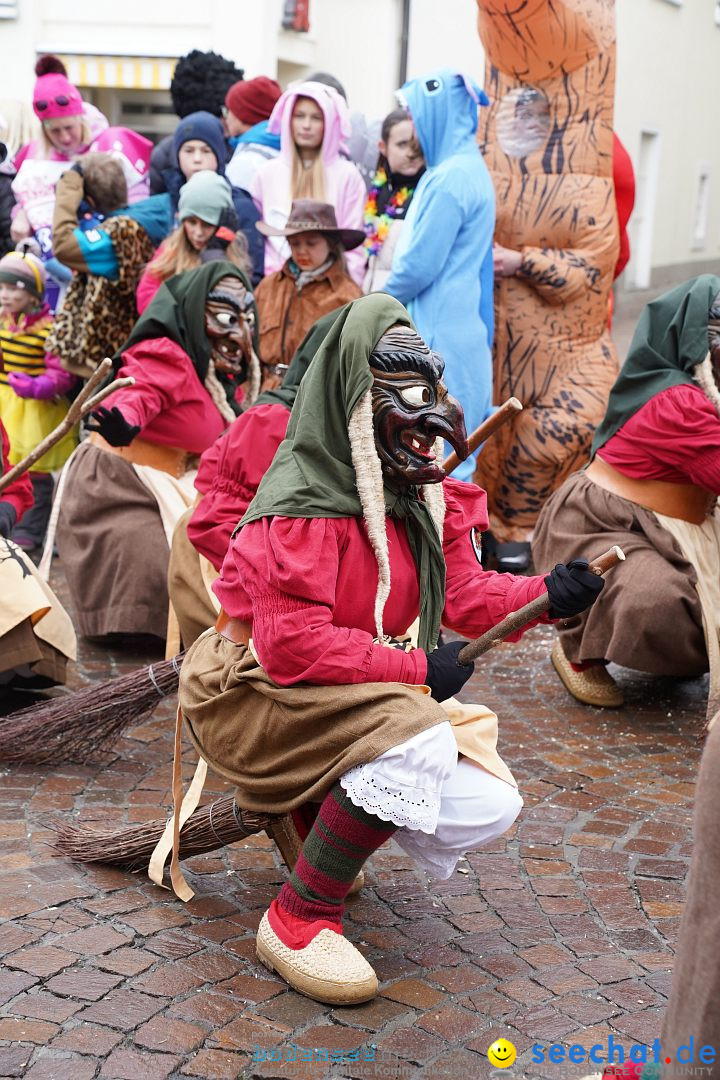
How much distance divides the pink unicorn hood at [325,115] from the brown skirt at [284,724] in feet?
15.0

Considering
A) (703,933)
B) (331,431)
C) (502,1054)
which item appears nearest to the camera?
(703,933)

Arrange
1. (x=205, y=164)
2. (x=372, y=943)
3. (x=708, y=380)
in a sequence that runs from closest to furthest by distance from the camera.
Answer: (x=372, y=943)
(x=708, y=380)
(x=205, y=164)

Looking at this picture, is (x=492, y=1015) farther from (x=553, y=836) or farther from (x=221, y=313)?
(x=221, y=313)

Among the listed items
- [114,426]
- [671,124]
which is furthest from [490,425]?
[671,124]

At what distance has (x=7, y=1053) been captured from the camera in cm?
310

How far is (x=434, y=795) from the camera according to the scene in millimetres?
3244

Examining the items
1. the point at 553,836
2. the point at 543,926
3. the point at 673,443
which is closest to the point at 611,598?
the point at 673,443

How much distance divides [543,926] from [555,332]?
4.51 meters

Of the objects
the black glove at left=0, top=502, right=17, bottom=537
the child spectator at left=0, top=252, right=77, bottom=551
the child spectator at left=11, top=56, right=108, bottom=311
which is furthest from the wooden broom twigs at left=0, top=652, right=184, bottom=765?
the child spectator at left=11, top=56, right=108, bottom=311

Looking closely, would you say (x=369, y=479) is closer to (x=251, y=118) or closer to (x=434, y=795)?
(x=434, y=795)

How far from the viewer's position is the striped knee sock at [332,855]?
130 inches

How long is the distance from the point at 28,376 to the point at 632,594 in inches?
148

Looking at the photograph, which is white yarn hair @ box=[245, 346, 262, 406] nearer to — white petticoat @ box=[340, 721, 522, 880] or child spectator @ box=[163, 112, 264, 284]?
child spectator @ box=[163, 112, 264, 284]

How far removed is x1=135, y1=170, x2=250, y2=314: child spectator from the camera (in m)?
6.72
